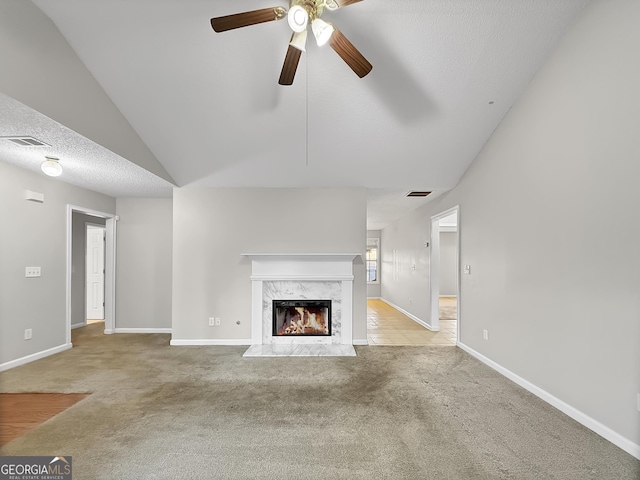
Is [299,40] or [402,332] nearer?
[299,40]

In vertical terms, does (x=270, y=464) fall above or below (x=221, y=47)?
below

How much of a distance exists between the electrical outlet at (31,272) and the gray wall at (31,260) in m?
0.05

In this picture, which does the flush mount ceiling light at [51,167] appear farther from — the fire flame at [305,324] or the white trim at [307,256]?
the fire flame at [305,324]

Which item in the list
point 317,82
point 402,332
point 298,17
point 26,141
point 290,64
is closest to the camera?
point 298,17

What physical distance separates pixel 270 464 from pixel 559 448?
1999 mm

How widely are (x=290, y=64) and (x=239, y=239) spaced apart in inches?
114

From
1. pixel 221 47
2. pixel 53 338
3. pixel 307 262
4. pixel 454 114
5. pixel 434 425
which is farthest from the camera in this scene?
pixel 307 262

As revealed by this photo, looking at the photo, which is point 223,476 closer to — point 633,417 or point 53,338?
point 633,417

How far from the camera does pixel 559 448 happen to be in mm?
2078

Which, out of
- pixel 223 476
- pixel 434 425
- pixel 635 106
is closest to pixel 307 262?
pixel 434 425

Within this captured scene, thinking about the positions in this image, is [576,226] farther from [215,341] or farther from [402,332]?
[215,341]

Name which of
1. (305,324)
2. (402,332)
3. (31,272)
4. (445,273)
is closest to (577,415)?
(402,332)

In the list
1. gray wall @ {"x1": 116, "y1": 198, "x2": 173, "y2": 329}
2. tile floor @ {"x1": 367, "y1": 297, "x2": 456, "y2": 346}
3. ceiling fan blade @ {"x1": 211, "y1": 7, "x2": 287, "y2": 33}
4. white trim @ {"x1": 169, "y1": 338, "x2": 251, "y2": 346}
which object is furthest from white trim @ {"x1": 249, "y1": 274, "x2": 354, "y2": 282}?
ceiling fan blade @ {"x1": 211, "y1": 7, "x2": 287, "y2": 33}

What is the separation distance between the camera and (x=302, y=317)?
4.64 metres
